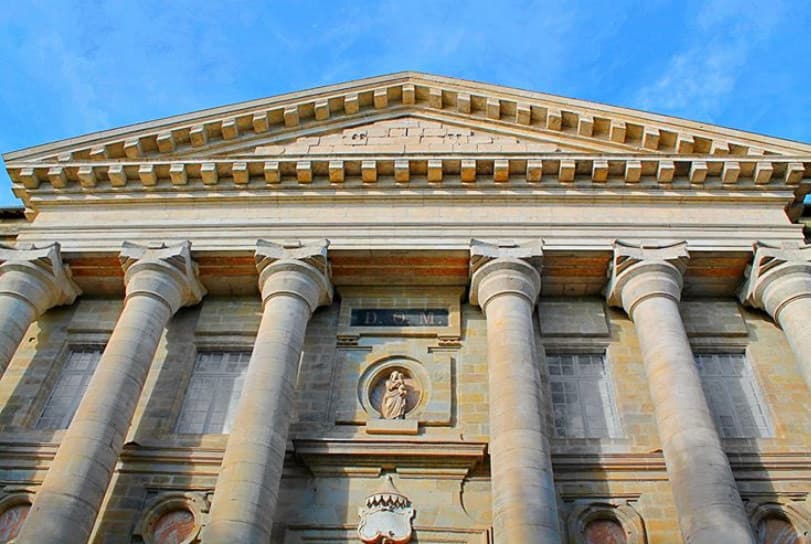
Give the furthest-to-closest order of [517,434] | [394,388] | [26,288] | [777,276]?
[26,288] → [777,276] → [394,388] → [517,434]

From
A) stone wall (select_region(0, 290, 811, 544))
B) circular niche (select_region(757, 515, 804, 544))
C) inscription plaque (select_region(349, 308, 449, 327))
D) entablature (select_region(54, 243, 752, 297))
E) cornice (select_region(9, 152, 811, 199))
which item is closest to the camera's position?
circular niche (select_region(757, 515, 804, 544))

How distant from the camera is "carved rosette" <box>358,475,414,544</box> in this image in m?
12.9

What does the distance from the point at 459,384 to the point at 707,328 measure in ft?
18.2

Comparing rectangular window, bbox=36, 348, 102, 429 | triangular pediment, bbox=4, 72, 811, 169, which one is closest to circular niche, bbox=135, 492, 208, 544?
rectangular window, bbox=36, 348, 102, 429

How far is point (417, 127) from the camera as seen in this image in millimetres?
19797

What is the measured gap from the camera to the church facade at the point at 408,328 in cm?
1306

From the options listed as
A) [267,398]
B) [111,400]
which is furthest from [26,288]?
[267,398]

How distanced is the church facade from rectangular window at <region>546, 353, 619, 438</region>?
0.05 meters

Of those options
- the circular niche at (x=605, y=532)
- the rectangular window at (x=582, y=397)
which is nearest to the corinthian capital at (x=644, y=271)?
the rectangular window at (x=582, y=397)

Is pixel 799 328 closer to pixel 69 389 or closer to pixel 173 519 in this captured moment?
pixel 173 519

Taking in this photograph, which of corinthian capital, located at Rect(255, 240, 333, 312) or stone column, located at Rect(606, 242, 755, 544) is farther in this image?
corinthian capital, located at Rect(255, 240, 333, 312)

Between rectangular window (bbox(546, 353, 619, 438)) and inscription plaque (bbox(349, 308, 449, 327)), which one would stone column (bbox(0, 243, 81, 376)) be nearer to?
inscription plaque (bbox(349, 308, 449, 327))

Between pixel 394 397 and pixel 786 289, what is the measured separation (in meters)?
8.16

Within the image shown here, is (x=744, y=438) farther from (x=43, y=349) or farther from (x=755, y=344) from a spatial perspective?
(x=43, y=349)
